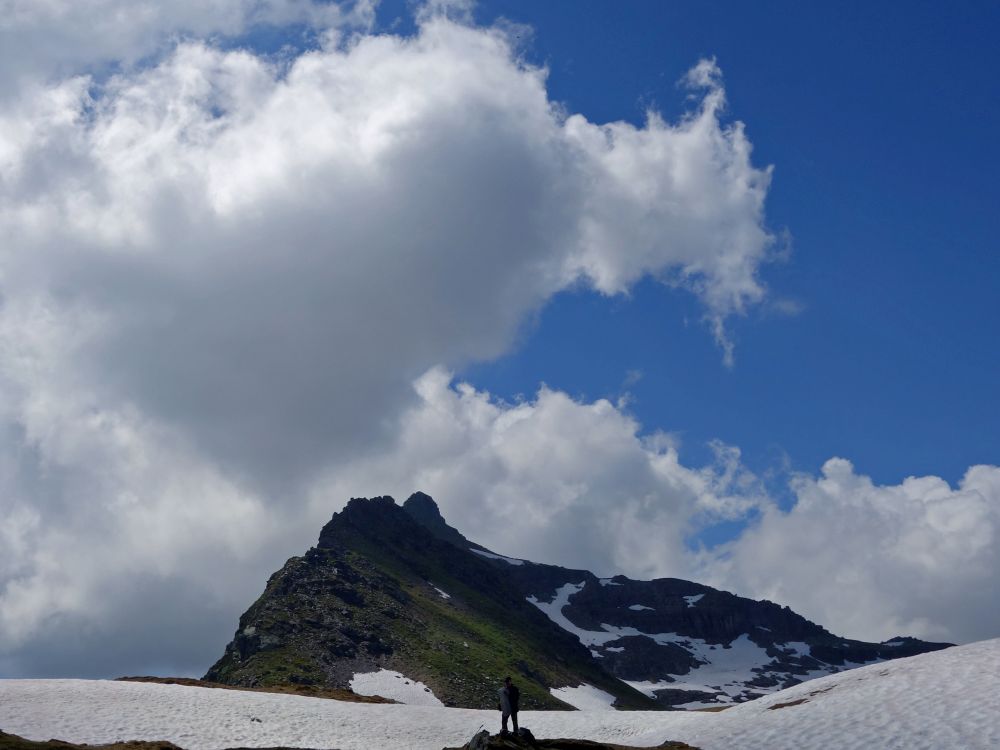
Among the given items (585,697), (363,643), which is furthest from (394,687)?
(585,697)

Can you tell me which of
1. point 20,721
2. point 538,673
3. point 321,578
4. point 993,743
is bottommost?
point 993,743

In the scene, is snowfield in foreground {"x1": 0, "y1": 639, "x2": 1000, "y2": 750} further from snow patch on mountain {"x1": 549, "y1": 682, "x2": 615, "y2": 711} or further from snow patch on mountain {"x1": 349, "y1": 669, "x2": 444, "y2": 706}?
snow patch on mountain {"x1": 549, "y1": 682, "x2": 615, "y2": 711}

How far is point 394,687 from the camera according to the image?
13638 cm

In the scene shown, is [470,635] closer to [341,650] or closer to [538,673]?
[538,673]

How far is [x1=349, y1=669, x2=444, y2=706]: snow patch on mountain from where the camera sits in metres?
132

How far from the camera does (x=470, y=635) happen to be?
18525cm

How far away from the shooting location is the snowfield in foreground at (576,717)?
35.2 meters

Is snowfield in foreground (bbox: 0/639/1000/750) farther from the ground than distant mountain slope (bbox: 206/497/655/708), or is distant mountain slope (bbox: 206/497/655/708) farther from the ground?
distant mountain slope (bbox: 206/497/655/708)

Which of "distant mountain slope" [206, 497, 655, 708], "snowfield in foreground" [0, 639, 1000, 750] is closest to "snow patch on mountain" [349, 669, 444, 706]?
"distant mountain slope" [206, 497, 655, 708]

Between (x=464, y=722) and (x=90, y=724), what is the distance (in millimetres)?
22059

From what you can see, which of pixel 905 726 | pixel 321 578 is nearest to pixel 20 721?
pixel 905 726

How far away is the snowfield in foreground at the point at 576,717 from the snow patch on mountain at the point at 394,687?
254ft

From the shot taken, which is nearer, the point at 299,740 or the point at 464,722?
the point at 299,740

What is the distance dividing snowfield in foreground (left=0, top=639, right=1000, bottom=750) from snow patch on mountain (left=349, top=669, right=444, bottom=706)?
77.4m
